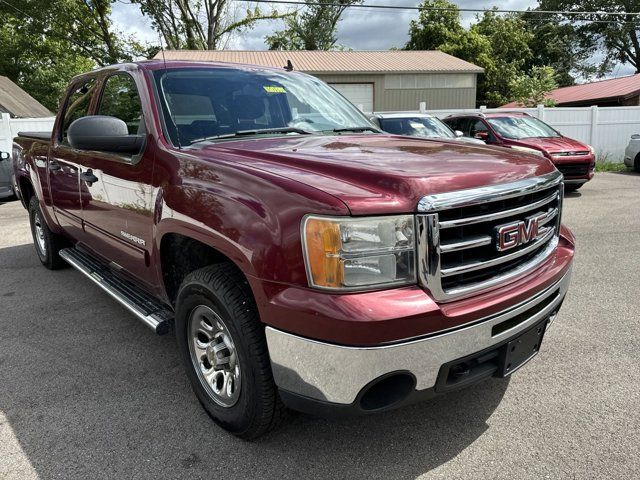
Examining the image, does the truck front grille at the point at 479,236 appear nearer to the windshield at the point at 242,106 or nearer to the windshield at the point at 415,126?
the windshield at the point at 242,106

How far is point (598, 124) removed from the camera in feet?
54.4

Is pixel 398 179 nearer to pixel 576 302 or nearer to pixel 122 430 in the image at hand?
pixel 122 430

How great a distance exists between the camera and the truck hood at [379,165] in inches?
77.4

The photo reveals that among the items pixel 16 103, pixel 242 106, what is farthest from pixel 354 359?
pixel 16 103

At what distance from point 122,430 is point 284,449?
2.87 ft

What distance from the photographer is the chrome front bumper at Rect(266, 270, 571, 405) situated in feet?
6.21

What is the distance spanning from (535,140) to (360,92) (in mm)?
17328

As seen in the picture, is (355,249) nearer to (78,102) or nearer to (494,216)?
(494,216)

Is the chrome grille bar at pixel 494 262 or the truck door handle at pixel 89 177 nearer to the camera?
the chrome grille bar at pixel 494 262

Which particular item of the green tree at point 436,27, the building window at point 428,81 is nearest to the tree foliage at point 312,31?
the green tree at point 436,27

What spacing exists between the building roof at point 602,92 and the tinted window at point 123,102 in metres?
23.6

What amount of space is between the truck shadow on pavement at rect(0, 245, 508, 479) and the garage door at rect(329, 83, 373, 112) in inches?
947

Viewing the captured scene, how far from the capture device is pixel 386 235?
1.94 meters

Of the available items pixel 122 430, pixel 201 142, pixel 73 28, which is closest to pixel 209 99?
pixel 201 142
